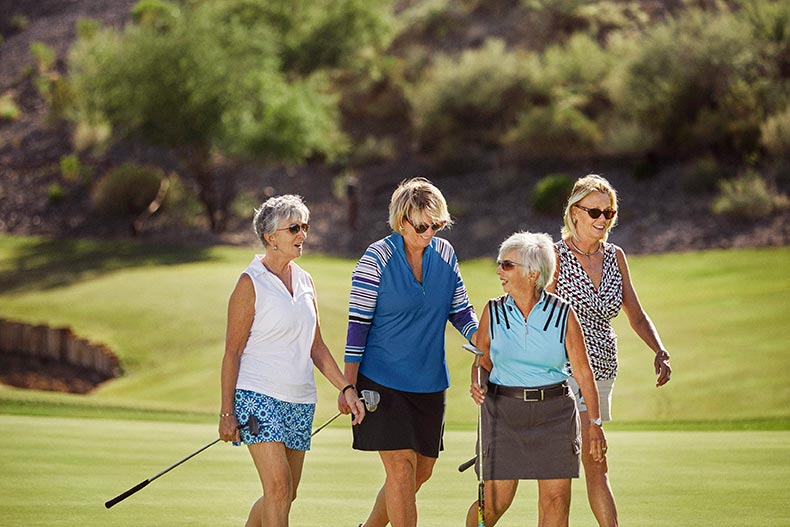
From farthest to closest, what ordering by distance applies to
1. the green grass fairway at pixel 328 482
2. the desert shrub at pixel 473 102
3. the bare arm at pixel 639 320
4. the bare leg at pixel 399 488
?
the desert shrub at pixel 473 102, the green grass fairway at pixel 328 482, the bare arm at pixel 639 320, the bare leg at pixel 399 488

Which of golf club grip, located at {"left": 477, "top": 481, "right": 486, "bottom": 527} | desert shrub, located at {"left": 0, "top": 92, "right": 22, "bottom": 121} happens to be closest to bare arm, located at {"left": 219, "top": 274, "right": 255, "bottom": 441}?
golf club grip, located at {"left": 477, "top": 481, "right": 486, "bottom": 527}

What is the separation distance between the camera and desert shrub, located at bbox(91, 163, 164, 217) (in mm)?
33750

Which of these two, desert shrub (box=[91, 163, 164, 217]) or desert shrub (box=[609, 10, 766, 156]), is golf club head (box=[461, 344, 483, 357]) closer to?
desert shrub (box=[609, 10, 766, 156])

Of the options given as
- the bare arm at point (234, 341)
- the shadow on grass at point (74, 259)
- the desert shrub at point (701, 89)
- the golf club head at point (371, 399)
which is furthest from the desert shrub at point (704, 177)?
the bare arm at point (234, 341)

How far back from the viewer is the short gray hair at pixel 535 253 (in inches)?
188

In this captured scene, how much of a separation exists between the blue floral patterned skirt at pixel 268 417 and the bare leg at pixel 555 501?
1063mm

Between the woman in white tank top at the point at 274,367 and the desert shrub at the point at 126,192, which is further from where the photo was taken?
the desert shrub at the point at 126,192

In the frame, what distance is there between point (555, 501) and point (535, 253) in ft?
3.29

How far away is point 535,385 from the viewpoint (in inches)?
189

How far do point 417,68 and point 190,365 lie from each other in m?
21.3

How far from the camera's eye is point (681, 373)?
48.2 ft

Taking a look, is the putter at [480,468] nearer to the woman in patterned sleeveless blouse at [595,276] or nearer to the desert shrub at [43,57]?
the woman in patterned sleeveless blouse at [595,276]

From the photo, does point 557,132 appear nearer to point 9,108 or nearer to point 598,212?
point 9,108

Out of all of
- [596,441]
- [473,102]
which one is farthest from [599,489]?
[473,102]
